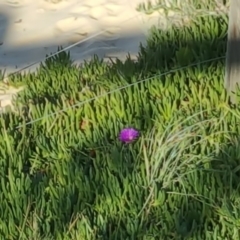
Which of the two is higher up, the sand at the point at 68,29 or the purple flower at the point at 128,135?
the sand at the point at 68,29

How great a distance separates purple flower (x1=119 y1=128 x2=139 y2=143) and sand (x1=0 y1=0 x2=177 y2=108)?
86 centimetres

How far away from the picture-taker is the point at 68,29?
12.7ft

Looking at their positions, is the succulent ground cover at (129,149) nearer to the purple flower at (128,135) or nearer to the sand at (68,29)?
the purple flower at (128,135)

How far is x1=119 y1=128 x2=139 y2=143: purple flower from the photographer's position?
2.57m

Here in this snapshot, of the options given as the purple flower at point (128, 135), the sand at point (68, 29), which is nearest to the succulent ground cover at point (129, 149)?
the purple flower at point (128, 135)

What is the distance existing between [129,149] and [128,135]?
7 cm

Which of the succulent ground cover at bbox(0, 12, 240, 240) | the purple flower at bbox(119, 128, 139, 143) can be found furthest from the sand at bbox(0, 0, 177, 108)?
the purple flower at bbox(119, 128, 139, 143)

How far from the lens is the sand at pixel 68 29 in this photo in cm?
362

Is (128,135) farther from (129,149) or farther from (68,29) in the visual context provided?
(68,29)

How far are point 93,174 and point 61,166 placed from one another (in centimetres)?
11

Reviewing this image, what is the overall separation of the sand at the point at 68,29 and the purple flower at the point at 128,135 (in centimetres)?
86

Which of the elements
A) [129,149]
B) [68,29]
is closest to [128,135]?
[129,149]

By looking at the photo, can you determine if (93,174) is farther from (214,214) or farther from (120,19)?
(120,19)

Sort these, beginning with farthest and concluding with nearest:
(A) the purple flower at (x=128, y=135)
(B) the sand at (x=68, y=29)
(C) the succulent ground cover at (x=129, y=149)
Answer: (B) the sand at (x=68, y=29) → (A) the purple flower at (x=128, y=135) → (C) the succulent ground cover at (x=129, y=149)
